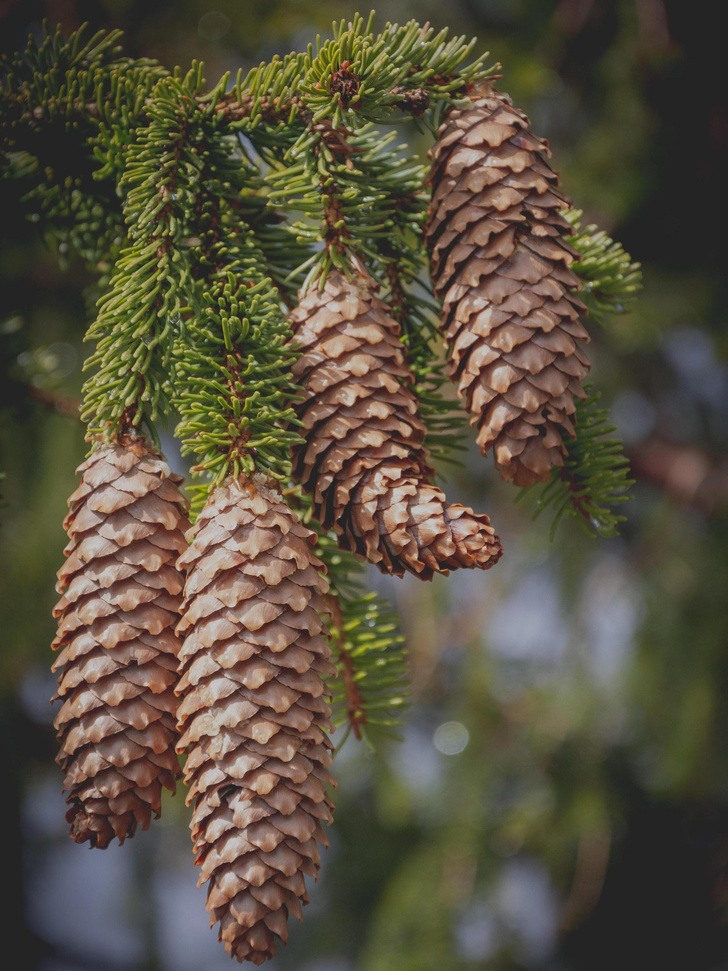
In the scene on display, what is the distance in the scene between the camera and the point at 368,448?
497 millimetres

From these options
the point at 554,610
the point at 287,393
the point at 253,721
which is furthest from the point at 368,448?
the point at 554,610

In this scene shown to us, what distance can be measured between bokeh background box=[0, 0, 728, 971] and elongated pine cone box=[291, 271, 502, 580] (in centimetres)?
91

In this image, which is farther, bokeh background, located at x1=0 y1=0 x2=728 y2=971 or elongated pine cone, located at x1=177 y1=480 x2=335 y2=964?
bokeh background, located at x1=0 y1=0 x2=728 y2=971

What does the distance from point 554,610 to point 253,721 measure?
1560 millimetres

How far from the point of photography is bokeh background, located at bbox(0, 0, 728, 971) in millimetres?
1513

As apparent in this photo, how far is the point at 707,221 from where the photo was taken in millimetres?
1588

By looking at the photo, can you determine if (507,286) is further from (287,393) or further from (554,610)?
(554,610)

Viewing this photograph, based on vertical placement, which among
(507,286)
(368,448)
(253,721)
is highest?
(507,286)

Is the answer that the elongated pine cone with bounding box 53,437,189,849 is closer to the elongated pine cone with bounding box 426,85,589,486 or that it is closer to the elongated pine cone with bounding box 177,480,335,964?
the elongated pine cone with bounding box 177,480,335,964

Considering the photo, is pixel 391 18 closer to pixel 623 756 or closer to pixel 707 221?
pixel 707 221

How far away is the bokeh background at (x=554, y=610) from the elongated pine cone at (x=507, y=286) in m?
0.95

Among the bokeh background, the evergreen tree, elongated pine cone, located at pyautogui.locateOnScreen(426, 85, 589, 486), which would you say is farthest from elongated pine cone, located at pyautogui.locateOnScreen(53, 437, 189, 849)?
the bokeh background

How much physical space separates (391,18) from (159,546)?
178cm

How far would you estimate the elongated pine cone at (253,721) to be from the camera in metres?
0.44
